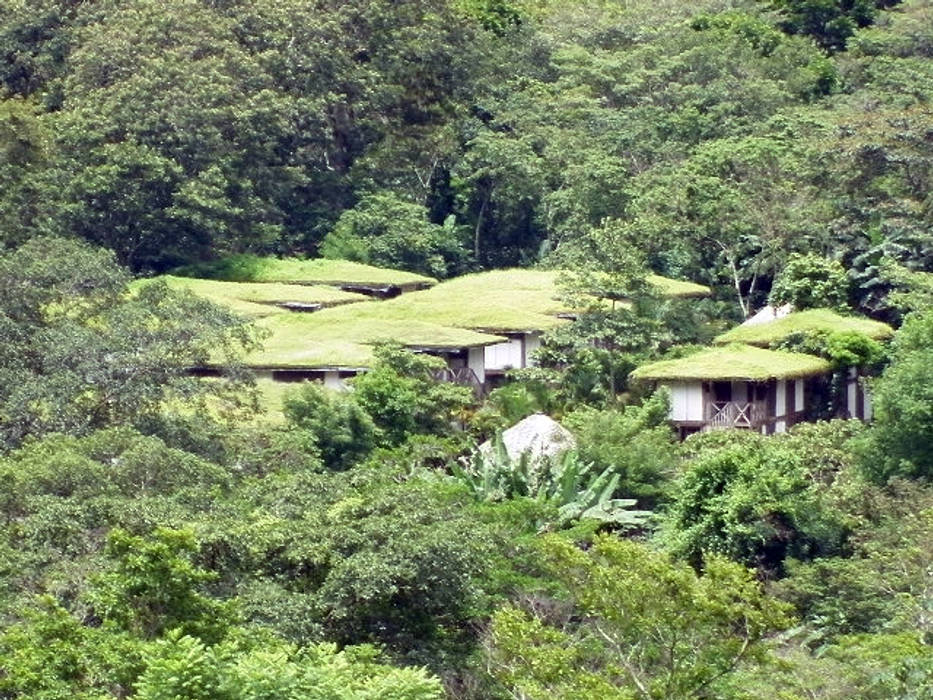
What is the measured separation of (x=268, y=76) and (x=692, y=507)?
24.5 metres

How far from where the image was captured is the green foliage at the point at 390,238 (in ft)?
175

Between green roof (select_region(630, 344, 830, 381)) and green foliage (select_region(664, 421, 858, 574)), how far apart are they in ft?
19.9

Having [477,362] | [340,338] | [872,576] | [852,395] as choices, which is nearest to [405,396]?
[340,338]

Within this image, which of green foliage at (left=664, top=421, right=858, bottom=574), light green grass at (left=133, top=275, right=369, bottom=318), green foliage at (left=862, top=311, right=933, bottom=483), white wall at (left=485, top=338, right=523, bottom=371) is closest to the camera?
green foliage at (left=664, top=421, right=858, bottom=574)

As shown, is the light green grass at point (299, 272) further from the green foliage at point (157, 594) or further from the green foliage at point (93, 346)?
the green foliage at point (157, 594)

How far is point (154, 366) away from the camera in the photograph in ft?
114

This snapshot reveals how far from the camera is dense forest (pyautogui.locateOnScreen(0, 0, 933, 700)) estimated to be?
23.6m

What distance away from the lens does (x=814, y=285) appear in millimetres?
45000

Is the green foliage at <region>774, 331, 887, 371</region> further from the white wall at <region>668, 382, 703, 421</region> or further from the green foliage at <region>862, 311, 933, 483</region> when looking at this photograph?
the green foliage at <region>862, 311, 933, 483</region>

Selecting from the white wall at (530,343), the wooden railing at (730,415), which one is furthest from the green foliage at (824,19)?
the wooden railing at (730,415)

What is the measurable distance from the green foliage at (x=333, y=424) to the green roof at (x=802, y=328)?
8.64 meters

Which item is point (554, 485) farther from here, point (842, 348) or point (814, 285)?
point (814, 285)

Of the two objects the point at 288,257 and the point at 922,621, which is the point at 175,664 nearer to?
the point at 922,621

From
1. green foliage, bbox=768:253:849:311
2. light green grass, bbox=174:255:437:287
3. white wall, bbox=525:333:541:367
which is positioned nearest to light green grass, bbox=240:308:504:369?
white wall, bbox=525:333:541:367
